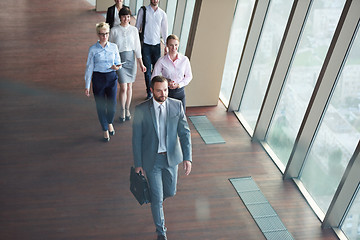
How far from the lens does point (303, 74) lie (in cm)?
641

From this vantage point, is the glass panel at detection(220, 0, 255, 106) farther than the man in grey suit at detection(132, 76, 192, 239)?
Yes

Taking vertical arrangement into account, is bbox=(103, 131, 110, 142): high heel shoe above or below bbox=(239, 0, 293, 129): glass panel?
below

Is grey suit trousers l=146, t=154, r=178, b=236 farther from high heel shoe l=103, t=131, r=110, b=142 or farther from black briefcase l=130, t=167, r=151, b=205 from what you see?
high heel shoe l=103, t=131, r=110, b=142

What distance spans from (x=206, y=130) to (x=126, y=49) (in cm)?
185

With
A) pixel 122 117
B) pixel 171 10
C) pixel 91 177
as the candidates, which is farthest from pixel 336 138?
pixel 171 10

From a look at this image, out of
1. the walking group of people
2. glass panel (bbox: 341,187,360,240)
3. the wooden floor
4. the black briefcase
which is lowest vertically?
the wooden floor

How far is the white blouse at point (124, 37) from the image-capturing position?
704cm

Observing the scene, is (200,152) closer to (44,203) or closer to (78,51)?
(44,203)

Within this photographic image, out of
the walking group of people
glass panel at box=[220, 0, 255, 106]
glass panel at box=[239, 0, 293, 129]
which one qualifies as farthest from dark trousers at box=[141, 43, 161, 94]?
glass panel at box=[239, 0, 293, 129]

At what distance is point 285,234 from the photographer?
571cm

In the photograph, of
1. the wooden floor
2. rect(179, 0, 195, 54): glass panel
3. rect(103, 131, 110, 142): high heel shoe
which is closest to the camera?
the wooden floor

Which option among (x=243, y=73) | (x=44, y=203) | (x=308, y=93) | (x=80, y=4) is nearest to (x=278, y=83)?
(x=308, y=93)

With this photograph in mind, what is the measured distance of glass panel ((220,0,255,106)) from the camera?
784 cm

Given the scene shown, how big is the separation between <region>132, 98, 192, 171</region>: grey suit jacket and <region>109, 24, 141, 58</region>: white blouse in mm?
2489
